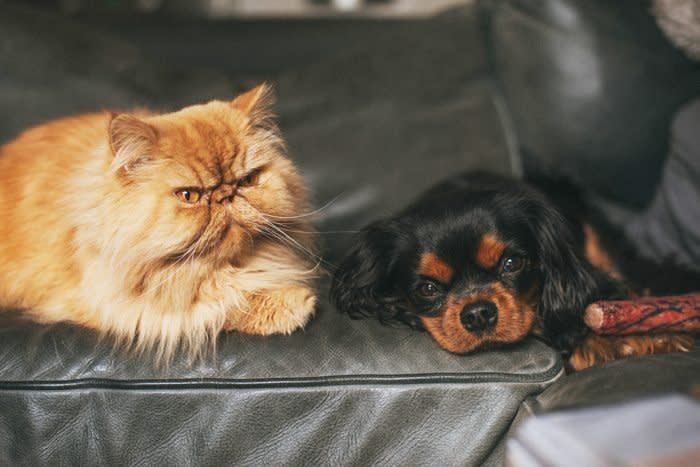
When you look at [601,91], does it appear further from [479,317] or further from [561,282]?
[479,317]

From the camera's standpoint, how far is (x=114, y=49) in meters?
2.20

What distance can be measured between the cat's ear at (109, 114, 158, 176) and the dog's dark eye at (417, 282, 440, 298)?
0.72m

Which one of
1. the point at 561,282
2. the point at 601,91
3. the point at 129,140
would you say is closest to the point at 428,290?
the point at 561,282

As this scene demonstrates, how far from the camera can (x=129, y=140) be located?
127 centimetres

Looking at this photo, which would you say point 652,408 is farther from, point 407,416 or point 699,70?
point 699,70

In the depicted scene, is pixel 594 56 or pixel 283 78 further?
pixel 283 78

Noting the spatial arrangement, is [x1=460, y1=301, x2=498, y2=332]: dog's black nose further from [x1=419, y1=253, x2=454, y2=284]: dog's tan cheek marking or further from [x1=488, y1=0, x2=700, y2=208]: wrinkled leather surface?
[x1=488, y1=0, x2=700, y2=208]: wrinkled leather surface

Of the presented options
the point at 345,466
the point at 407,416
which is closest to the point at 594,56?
the point at 407,416

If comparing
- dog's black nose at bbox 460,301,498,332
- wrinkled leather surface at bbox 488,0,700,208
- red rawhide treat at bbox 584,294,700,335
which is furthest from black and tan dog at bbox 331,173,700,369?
wrinkled leather surface at bbox 488,0,700,208

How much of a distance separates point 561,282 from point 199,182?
91 cm

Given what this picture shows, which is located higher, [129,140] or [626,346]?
[129,140]

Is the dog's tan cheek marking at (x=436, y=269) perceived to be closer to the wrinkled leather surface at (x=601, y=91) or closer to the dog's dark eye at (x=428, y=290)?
the dog's dark eye at (x=428, y=290)

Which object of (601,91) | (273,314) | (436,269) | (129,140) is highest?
(601,91)

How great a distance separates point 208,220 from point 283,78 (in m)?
1.10
